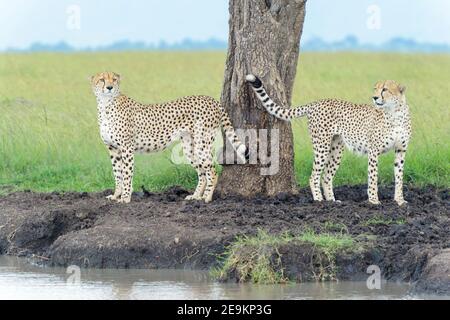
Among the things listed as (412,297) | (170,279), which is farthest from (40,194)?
(412,297)

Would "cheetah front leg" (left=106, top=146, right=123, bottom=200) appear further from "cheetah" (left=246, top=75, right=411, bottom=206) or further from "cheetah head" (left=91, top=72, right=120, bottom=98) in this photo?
"cheetah" (left=246, top=75, right=411, bottom=206)

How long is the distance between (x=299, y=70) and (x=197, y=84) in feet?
19.2

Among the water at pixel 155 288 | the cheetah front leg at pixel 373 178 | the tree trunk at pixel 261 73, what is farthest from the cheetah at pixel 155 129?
the water at pixel 155 288

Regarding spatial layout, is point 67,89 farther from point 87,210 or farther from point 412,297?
point 412,297

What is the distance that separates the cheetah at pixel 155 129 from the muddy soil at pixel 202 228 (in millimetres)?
289

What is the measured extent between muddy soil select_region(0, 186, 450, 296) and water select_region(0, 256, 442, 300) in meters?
0.18

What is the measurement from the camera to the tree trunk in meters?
10.9

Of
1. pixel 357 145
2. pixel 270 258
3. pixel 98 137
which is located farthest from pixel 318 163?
pixel 98 137

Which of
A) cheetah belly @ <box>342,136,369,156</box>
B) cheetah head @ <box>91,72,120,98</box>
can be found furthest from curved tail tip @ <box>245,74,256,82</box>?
cheetah head @ <box>91,72,120,98</box>

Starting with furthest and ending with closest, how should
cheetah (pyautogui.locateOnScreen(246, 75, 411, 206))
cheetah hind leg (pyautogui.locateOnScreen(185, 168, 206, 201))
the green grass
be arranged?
1. the green grass
2. cheetah hind leg (pyautogui.locateOnScreen(185, 168, 206, 201))
3. cheetah (pyautogui.locateOnScreen(246, 75, 411, 206))

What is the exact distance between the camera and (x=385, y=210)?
33.5 ft

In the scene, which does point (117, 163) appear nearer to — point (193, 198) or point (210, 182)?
point (193, 198)

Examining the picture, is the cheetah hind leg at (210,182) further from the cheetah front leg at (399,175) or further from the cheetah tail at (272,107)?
the cheetah front leg at (399,175)

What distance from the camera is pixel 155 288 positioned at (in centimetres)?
862
